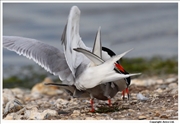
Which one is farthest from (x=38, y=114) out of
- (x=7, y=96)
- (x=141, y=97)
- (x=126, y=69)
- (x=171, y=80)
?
(x=126, y=69)

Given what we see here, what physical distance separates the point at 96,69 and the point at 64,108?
0.94 metres

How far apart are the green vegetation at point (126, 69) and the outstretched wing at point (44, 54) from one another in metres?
2.46

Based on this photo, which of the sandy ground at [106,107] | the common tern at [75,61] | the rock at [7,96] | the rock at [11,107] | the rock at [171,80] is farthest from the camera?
the rock at [171,80]

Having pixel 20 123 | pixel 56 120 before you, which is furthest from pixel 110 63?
pixel 20 123

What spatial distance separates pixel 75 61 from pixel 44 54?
536mm

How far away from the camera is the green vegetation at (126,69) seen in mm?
7891

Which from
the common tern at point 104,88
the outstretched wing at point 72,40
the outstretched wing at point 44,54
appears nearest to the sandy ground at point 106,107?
the common tern at point 104,88

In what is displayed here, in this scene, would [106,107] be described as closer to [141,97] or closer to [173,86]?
[141,97]

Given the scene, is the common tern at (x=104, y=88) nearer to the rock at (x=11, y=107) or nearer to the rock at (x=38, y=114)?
the rock at (x=38, y=114)

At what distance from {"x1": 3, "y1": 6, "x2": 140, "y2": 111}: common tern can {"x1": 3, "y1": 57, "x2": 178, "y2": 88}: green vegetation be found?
8.59ft

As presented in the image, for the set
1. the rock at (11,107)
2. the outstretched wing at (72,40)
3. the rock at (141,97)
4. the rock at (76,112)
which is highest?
the outstretched wing at (72,40)

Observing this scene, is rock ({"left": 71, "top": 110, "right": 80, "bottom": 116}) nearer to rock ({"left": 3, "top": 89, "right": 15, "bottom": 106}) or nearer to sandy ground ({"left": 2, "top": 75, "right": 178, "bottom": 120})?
sandy ground ({"left": 2, "top": 75, "right": 178, "bottom": 120})

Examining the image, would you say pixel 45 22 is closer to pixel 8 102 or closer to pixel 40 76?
pixel 40 76

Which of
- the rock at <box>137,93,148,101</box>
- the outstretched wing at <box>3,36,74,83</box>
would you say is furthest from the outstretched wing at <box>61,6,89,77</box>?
the rock at <box>137,93,148,101</box>
